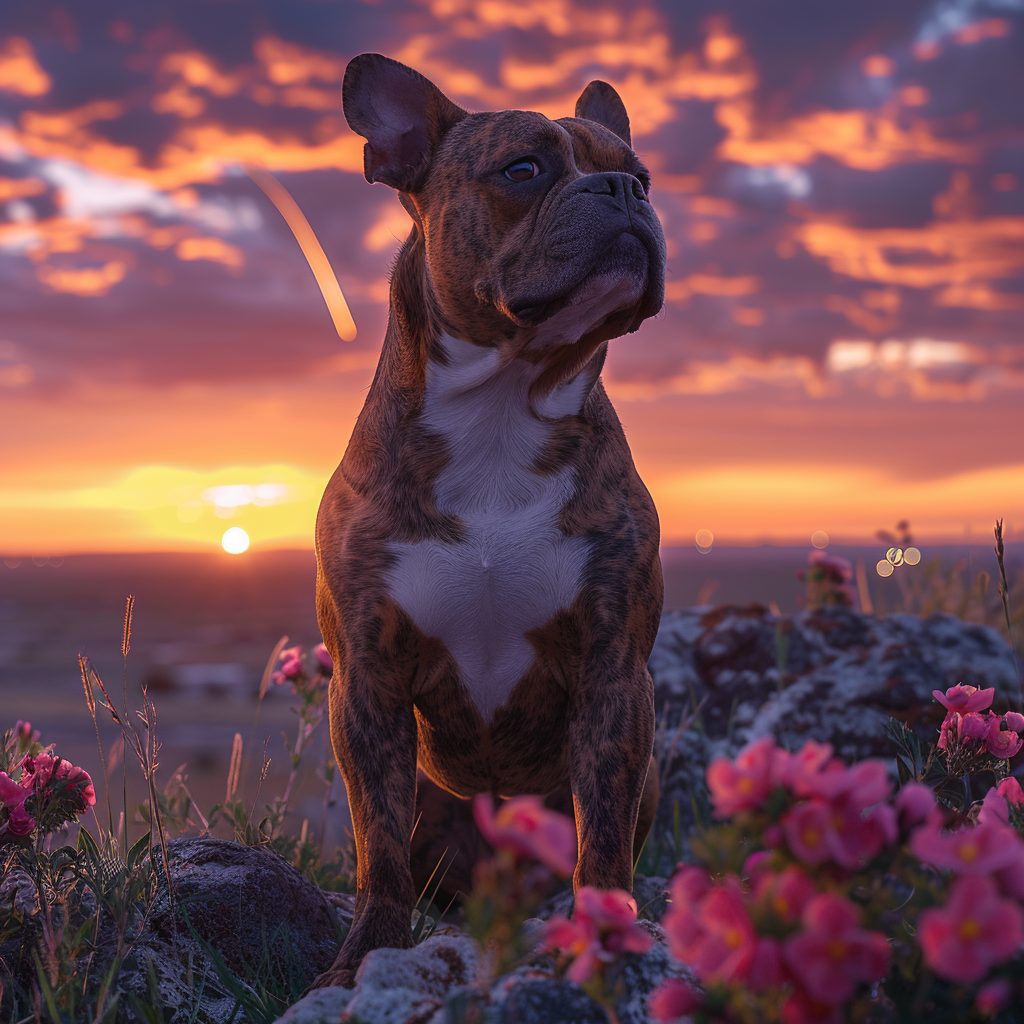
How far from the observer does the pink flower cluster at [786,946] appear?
1.12 m

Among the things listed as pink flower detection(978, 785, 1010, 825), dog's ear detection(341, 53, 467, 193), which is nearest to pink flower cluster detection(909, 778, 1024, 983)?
pink flower detection(978, 785, 1010, 825)

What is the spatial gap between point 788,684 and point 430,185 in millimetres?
3595

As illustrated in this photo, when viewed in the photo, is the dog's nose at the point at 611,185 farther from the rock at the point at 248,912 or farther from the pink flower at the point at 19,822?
the pink flower at the point at 19,822

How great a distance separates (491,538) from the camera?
3164 millimetres

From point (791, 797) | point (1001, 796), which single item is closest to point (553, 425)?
point (1001, 796)

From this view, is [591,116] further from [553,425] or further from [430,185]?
[553,425]

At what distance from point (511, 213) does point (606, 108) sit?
1.55 metres

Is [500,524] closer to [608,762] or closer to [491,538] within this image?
[491,538]

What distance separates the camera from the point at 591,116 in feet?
15.1

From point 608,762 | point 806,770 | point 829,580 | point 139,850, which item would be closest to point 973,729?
point 608,762

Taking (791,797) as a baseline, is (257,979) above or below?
below

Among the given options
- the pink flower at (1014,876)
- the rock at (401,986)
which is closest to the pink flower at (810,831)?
the pink flower at (1014,876)

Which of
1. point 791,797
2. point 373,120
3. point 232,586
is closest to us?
point 791,797

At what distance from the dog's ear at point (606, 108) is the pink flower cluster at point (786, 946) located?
4.05 m
